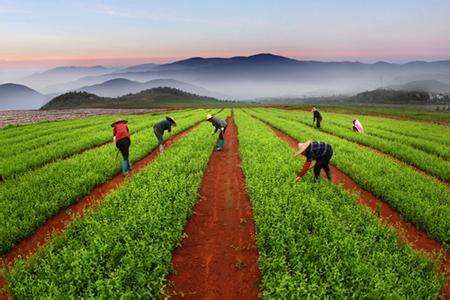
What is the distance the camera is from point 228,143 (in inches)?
957

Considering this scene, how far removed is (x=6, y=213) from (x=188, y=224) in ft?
16.5

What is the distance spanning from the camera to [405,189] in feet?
40.8

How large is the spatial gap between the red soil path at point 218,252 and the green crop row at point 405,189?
4.57 metres

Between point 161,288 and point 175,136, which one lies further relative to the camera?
point 175,136

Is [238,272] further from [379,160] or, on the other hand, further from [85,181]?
[379,160]

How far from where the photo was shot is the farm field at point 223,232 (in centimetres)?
650

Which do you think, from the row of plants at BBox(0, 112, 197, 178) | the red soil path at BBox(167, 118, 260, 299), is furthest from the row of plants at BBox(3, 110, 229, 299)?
the row of plants at BBox(0, 112, 197, 178)

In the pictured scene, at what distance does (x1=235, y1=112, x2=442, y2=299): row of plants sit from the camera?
6.27 m

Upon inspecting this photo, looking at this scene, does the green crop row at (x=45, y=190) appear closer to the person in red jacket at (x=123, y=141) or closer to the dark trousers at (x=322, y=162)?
the person in red jacket at (x=123, y=141)

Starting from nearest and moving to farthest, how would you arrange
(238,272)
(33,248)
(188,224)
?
(238,272), (33,248), (188,224)

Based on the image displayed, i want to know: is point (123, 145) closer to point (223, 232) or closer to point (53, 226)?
point (53, 226)

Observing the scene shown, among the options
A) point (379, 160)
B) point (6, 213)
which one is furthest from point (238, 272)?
point (379, 160)

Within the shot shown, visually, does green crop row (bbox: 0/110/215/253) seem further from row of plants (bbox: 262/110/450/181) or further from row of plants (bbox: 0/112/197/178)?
row of plants (bbox: 262/110/450/181)

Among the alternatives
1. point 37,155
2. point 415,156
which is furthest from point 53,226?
point 415,156
